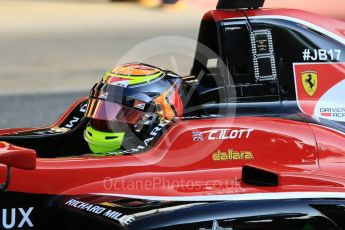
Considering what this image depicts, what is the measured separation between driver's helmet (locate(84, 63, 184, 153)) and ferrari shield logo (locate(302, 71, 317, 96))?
2.55 feet

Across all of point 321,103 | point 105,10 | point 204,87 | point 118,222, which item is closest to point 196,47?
point 204,87

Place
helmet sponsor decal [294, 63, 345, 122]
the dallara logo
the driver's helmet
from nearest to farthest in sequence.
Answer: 1. the dallara logo
2. the driver's helmet
3. helmet sponsor decal [294, 63, 345, 122]

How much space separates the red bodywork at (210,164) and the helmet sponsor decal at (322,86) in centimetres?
25

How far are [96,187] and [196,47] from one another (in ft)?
5.19

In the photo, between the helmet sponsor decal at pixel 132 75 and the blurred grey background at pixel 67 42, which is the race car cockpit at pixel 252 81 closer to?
the helmet sponsor decal at pixel 132 75

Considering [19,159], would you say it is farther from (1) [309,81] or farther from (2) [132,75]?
(1) [309,81]

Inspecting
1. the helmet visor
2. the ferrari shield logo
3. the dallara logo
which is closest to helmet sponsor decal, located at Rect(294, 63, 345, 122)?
the ferrari shield logo

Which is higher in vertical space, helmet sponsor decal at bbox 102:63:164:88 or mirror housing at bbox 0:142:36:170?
helmet sponsor decal at bbox 102:63:164:88

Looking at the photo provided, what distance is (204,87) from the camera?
5.06m

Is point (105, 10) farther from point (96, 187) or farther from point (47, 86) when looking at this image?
point (96, 187)

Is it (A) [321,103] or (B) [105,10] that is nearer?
(A) [321,103]

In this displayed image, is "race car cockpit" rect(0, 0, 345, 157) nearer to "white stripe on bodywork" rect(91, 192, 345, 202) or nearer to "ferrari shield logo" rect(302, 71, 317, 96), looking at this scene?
"ferrari shield logo" rect(302, 71, 317, 96)

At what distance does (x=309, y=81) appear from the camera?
196 inches

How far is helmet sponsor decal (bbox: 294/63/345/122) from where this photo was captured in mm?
4930
